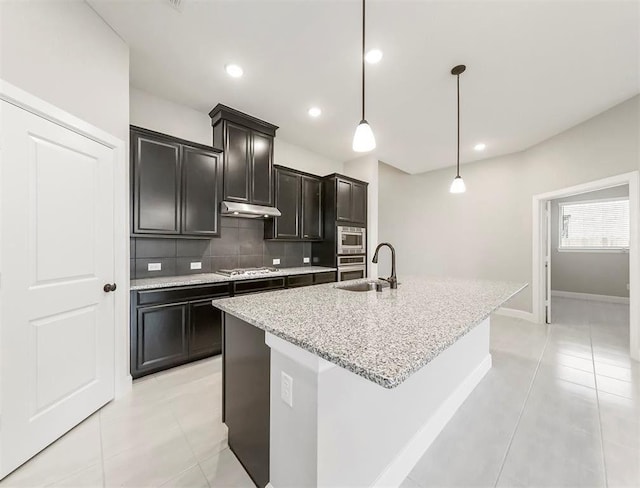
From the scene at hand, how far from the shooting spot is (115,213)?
6.57 feet

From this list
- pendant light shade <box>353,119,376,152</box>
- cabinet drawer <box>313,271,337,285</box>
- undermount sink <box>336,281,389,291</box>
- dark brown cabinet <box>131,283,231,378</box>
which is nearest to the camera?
pendant light shade <box>353,119,376,152</box>

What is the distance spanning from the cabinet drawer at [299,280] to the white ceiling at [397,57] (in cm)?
208

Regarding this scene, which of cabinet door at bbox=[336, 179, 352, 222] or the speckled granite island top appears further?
cabinet door at bbox=[336, 179, 352, 222]

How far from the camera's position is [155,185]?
8.26 feet

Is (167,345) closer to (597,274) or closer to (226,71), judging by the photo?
(226,71)

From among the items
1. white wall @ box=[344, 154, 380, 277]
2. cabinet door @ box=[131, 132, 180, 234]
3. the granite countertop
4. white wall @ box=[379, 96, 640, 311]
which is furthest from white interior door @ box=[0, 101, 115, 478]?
white wall @ box=[379, 96, 640, 311]

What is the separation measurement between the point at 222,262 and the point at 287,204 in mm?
1203

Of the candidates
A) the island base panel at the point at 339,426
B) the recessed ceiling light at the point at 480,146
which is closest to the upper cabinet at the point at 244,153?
the island base panel at the point at 339,426

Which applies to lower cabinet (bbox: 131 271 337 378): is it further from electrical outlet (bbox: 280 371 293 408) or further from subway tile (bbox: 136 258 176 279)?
electrical outlet (bbox: 280 371 293 408)

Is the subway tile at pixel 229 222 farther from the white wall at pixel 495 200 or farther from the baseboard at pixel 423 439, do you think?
the white wall at pixel 495 200

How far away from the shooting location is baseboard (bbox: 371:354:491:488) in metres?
1.31

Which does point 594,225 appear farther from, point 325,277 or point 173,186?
point 173,186

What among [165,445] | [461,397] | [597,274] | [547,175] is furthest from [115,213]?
[597,274]

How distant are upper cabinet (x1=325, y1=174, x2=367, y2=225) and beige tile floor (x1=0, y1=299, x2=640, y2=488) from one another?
2681 mm
